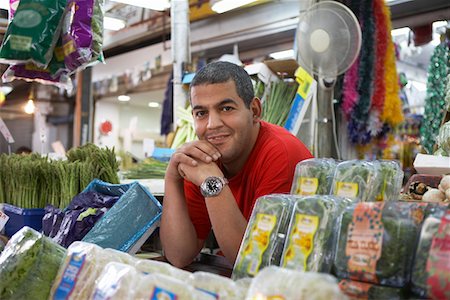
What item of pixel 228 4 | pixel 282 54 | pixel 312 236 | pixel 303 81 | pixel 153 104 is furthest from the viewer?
pixel 153 104

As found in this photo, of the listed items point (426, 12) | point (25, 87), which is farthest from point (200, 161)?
point (25, 87)

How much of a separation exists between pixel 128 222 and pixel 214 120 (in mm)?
544

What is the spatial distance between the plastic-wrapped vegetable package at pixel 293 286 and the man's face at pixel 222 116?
0.93 meters

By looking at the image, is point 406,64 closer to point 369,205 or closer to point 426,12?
point 426,12

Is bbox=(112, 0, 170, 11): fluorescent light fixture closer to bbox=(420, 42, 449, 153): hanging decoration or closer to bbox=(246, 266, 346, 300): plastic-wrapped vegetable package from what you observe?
bbox=(420, 42, 449, 153): hanging decoration

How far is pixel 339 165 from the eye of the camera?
1.49m

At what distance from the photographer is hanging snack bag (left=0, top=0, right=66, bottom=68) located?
2.15 m

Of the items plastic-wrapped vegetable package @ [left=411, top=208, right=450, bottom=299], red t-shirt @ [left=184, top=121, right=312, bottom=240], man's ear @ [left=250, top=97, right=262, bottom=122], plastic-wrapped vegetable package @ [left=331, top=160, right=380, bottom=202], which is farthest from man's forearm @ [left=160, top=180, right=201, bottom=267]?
plastic-wrapped vegetable package @ [left=411, top=208, right=450, bottom=299]

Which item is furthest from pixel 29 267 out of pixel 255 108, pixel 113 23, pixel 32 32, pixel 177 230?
pixel 113 23

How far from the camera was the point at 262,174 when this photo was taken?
1.90 meters

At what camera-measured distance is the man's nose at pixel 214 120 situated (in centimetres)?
183

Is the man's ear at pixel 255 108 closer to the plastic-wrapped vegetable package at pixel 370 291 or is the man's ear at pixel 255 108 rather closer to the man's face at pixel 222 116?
the man's face at pixel 222 116

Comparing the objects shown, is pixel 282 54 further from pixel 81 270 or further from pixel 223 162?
pixel 81 270

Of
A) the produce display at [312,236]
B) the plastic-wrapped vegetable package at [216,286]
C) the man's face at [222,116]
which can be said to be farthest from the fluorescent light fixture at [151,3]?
the plastic-wrapped vegetable package at [216,286]
